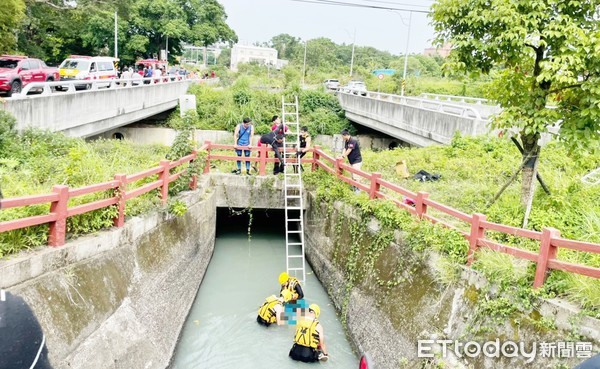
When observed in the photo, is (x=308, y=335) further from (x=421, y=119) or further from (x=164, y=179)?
(x=421, y=119)

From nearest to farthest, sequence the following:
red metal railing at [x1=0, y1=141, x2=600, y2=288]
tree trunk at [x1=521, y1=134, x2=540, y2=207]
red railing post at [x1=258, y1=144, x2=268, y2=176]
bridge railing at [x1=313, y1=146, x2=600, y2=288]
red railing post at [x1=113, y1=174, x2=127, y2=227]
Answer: bridge railing at [x1=313, y1=146, x2=600, y2=288] → red metal railing at [x1=0, y1=141, x2=600, y2=288] → red railing post at [x1=113, y1=174, x2=127, y2=227] → tree trunk at [x1=521, y1=134, x2=540, y2=207] → red railing post at [x1=258, y1=144, x2=268, y2=176]

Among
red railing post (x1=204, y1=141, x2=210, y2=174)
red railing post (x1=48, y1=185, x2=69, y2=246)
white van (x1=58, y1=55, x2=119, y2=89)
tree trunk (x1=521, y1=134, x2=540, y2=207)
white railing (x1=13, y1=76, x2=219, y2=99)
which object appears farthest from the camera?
white van (x1=58, y1=55, x2=119, y2=89)

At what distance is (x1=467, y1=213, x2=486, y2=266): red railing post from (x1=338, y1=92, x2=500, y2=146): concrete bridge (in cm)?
543

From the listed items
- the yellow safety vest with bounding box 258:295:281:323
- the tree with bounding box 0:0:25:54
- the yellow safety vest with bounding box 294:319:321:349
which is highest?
the tree with bounding box 0:0:25:54

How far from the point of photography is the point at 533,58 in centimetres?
856

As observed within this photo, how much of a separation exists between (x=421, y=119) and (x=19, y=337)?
18.8 meters

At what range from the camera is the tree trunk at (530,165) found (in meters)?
8.41

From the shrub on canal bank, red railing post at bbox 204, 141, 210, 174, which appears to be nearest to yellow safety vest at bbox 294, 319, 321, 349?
the shrub on canal bank

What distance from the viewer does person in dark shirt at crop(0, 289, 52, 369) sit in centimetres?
180

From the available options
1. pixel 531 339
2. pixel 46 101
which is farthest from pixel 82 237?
pixel 46 101


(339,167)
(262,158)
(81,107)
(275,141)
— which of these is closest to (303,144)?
(275,141)

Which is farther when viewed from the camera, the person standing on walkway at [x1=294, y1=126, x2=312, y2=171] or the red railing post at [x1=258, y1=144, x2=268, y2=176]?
the red railing post at [x1=258, y1=144, x2=268, y2=176]

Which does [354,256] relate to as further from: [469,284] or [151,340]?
[151,340]

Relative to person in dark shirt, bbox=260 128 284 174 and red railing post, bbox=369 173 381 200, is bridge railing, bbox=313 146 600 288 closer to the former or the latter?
red railing post, bbox=369 173 381 200
